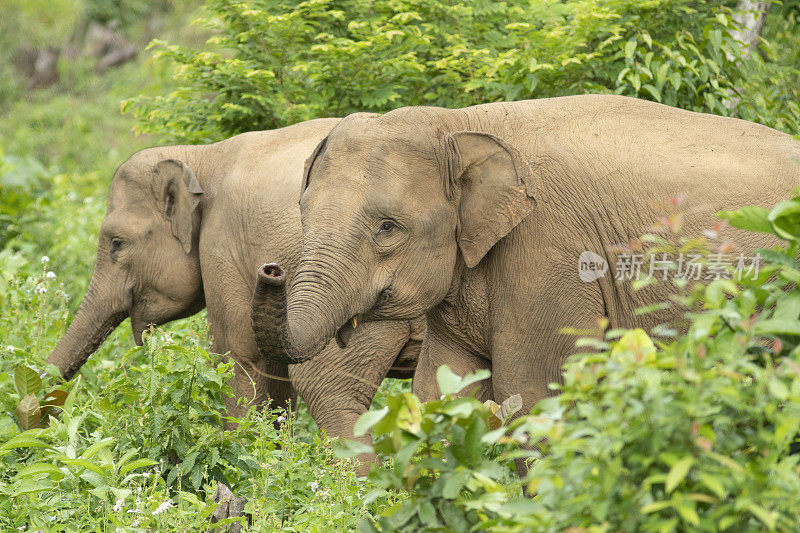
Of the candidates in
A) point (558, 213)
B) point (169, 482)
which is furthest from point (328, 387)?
point (558, 213)

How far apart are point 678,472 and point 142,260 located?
5.12 meters

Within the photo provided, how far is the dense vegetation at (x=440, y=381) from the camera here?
2.32 meters

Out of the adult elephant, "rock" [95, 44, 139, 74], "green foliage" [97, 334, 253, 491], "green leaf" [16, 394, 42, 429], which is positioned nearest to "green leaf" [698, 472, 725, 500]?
the adult elephant

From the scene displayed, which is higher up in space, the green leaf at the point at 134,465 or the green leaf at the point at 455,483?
the green leaf at the point at 455,483

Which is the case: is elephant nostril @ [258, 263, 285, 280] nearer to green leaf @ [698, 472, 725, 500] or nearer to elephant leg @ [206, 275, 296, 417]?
green leaf @ [698, 472, 725, 500]

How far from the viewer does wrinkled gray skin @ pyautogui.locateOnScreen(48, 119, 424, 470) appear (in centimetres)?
599

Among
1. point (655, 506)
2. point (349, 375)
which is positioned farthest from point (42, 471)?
point (655, 506)

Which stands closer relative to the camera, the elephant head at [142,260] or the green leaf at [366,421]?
the green leaf at [366,421]

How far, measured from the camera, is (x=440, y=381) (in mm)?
2822

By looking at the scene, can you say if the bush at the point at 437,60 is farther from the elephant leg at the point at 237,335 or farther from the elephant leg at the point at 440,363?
the elephant leg at the point at 440,363

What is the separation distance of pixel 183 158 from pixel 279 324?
129 inches

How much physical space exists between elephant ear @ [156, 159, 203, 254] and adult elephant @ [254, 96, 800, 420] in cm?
223

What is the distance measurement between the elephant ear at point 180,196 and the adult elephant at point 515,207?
7.31 feet

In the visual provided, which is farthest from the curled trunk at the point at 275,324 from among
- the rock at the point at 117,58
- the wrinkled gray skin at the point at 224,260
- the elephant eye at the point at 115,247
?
the rock at the point at 117,58
